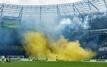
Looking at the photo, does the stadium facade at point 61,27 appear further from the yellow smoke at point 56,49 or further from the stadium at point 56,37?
the yellow smoke at point 56,49

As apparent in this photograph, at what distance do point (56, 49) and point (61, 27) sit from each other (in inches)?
83.3

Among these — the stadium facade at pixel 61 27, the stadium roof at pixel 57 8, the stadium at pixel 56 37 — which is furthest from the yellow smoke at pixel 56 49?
the stadium roof at pixel 57 8

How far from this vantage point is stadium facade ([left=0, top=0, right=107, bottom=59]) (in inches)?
1153

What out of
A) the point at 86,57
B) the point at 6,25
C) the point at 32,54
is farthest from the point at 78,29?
the point at 6,25

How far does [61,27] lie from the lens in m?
29.6

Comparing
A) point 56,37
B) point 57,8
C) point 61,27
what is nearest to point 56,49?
point 56,37

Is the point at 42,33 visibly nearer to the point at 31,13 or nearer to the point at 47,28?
the point at 47,28

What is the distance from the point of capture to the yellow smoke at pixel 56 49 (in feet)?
96.3

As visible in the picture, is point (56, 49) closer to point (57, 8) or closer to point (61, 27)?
point (61, 27)

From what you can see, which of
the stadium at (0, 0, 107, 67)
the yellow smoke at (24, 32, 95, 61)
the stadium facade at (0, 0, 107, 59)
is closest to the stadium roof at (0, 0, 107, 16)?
the stadium facade at (0, 0, 107, 59)

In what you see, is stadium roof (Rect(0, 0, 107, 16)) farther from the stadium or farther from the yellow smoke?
the yellow smoke

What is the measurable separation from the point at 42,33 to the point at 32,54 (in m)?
2.18

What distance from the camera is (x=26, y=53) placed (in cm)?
2970

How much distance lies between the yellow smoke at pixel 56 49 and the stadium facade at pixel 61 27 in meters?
0.47
